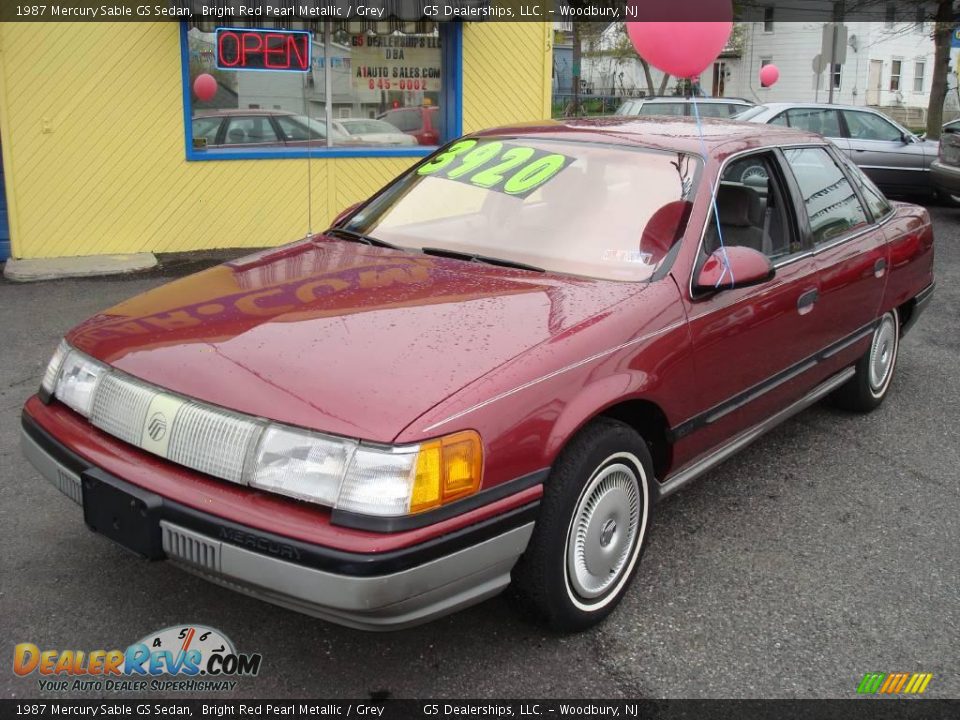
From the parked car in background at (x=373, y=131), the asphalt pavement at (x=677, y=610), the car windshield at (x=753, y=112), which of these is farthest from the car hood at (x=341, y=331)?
the car windshield at (x=753, y=112)

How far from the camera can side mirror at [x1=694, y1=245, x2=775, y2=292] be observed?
341 cm

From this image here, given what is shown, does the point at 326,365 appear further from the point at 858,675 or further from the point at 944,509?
the point at 944,509

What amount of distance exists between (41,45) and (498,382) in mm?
7588

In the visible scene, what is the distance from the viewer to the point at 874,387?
209 inches

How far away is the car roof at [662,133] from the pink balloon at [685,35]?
193cm

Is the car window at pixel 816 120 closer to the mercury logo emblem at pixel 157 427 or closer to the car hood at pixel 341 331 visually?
the car hood at pixel 341 331

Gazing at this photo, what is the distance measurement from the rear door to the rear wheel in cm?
844

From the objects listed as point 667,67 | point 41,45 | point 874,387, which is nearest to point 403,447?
point 874,387

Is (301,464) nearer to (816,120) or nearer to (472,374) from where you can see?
(472,374)

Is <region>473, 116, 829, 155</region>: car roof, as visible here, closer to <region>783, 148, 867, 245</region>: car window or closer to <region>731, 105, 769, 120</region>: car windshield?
<region>783, 148, 867, 245</region>: car window

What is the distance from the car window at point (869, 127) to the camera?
12984 mm

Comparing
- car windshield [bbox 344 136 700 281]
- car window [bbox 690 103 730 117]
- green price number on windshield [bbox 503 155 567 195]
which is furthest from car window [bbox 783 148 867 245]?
car window [bbox 690 103 730 117]

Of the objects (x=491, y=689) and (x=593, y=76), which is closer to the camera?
(x=491, y=689)

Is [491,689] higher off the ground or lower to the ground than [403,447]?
lower
